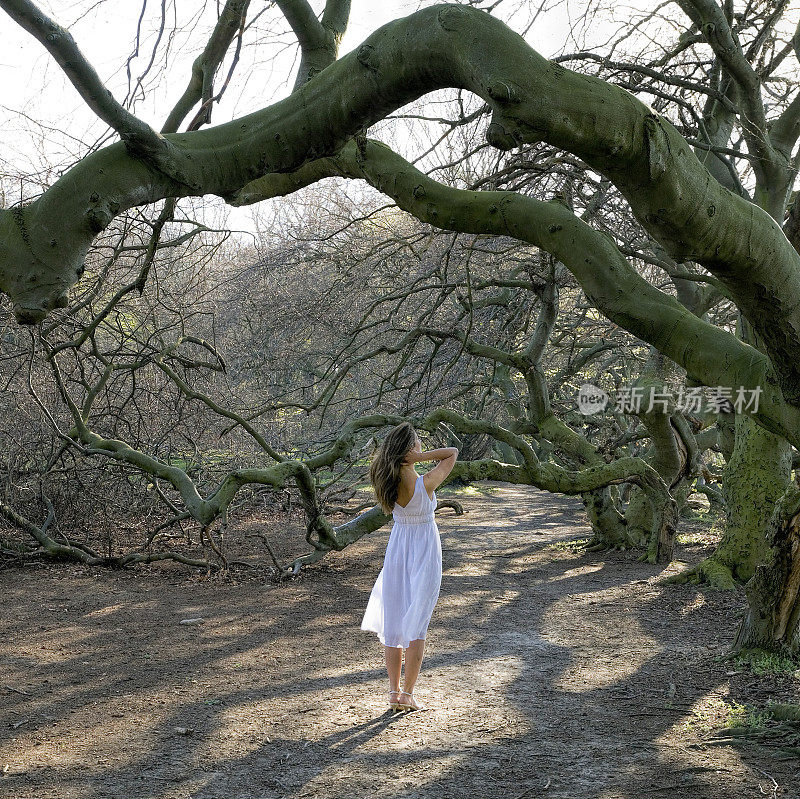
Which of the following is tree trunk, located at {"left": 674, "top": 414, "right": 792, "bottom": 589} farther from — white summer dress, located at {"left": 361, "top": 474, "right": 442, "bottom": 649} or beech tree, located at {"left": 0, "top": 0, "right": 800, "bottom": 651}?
beech tree, located at {"left": 0, "top": 0, "right": 800, "bottom": 651}

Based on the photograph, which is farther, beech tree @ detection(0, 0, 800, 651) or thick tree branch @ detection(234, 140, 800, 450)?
thick tree branch @ detection(234, 140, 800, 450)

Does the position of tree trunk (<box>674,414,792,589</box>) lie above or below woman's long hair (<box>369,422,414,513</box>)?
below

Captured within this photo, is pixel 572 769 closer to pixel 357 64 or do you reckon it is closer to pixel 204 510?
pixel 357 64

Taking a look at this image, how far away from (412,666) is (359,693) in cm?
59

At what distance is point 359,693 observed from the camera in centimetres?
537

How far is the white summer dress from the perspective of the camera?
4.93 meters

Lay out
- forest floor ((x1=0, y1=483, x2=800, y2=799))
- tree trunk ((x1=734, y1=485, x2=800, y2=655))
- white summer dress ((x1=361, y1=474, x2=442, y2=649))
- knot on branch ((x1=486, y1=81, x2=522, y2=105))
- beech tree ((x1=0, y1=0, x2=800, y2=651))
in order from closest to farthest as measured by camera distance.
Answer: knot on branch ((x1=486, y1=81, x2=522, y2=105))
beech tree ((x1=0, y1=0, x2=800, y2=651))
forest floor ((x1=0, y1=483, x2=800, y2=799))
white summer dress ((x1=361, y1=474, x2=442, y2=649))
tree trunk ((x1=734, y1=485, x2=800, y2=655))

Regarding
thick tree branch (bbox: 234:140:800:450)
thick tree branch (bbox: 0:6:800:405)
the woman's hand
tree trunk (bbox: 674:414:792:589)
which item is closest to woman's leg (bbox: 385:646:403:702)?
the woman's hand

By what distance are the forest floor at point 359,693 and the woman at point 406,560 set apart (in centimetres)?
30

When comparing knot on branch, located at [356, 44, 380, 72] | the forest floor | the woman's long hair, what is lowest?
the forest floor

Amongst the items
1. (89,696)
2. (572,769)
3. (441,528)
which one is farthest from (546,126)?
(441,528)

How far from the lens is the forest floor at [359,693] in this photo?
404 cm

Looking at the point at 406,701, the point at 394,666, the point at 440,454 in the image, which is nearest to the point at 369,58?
the point at 440,454

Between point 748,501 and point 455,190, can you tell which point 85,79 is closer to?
point 455,190
